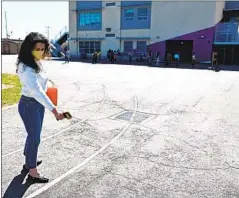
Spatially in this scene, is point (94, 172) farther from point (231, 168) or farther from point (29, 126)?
point (231, 168)

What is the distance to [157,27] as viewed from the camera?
3619 centimetres

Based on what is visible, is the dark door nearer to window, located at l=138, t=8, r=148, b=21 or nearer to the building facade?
the building facade

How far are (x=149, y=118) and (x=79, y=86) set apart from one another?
21.3 ft

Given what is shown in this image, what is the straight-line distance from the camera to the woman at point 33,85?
→ 3.44m

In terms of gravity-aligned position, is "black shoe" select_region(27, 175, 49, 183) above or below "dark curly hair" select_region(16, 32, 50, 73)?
below

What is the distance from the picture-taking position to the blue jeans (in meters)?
3.66

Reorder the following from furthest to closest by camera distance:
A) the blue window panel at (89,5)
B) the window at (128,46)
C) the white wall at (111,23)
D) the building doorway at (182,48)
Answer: the blue window panel at (89,5), the white wall at (111,23), the window at (128,46), the building doorway at (182,48)

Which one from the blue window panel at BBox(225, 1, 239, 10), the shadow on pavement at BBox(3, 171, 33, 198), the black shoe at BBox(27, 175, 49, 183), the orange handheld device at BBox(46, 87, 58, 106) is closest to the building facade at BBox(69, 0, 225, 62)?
the blue window panel at BBox(225, 1, 239, 10)

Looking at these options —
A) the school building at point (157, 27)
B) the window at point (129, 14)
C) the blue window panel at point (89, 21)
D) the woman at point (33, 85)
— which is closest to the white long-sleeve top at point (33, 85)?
the woman at point (33, 85)

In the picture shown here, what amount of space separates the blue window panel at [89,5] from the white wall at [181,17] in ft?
28.8

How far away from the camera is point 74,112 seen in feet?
27.2

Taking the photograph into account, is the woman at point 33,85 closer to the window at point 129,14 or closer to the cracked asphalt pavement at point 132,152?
the cracked asphalt pavement at point 132,152

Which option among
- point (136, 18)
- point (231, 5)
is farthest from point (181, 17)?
point (136, 18)

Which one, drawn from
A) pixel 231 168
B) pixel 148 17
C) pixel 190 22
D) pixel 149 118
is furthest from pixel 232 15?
pixel 231 168
